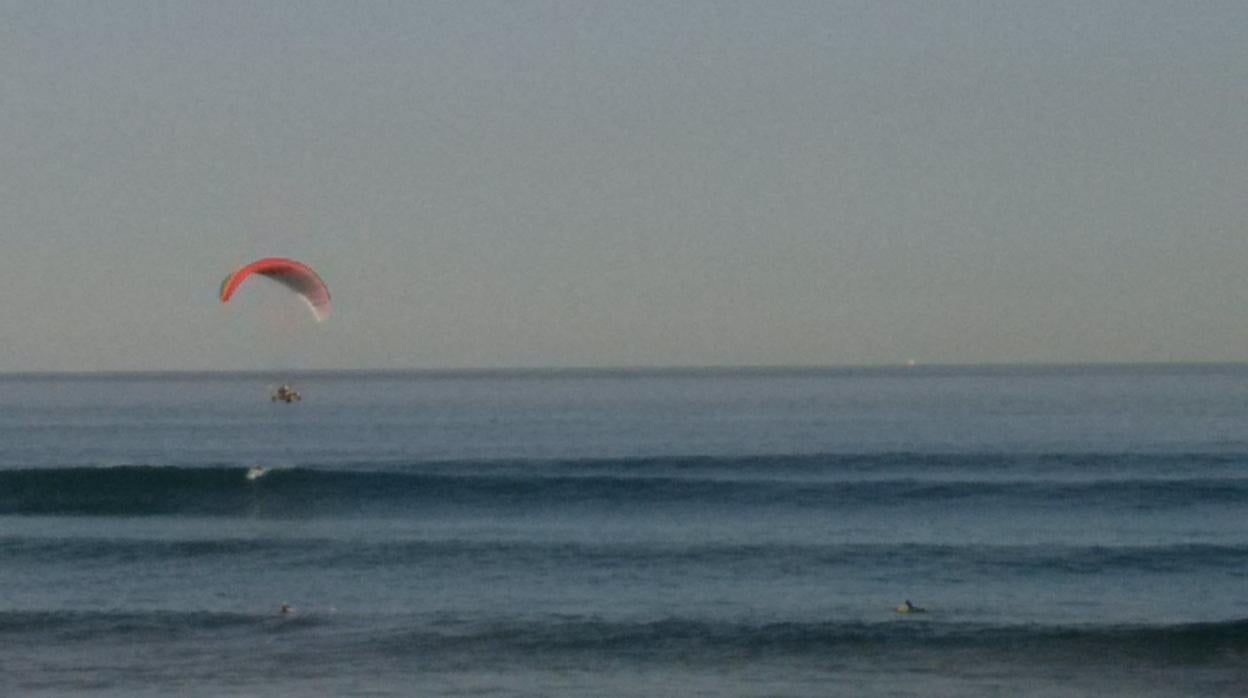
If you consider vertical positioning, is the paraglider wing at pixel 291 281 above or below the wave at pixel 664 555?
above

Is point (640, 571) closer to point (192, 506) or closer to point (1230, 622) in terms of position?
point (1230, 622)

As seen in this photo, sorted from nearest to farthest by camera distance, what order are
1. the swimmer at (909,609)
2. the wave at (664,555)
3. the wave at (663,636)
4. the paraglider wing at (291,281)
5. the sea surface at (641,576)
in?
the sea surface at (641,576) < the wave at (663,636) < the swimmer at (909,609) < the wave at (664,555) < the paraglider wing at (291,281)

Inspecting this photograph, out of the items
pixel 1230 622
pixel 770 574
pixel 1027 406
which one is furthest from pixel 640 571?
pixel 1027 406

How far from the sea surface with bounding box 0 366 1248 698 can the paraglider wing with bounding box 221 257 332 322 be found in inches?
157

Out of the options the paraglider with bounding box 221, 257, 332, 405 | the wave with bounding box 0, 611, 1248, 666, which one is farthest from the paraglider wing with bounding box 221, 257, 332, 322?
Answer: the wave with bounding box 0, 611, 1248, 666

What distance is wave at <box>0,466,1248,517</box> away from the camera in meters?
32.8

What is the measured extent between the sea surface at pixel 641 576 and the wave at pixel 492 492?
0.12 metres

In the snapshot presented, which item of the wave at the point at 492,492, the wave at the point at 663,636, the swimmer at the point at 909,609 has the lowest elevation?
the wave at the point at 663,636

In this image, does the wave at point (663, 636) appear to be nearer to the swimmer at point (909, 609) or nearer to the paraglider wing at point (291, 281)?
the swimmer at point (909, 609)

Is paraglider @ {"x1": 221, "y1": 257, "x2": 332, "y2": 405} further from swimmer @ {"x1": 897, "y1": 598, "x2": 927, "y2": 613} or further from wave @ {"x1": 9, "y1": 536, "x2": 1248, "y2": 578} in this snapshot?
swimmer @ {"x1": 897, "y1": 598, "x2": 927, "y2": 613}

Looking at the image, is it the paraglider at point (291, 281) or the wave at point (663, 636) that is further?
the paraglider at point (291, 281)

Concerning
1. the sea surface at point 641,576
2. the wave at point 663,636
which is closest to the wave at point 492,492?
the sea surface at point 641,576

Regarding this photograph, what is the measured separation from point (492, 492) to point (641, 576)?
12.6 metres

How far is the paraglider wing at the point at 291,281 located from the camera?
32.5 meters
